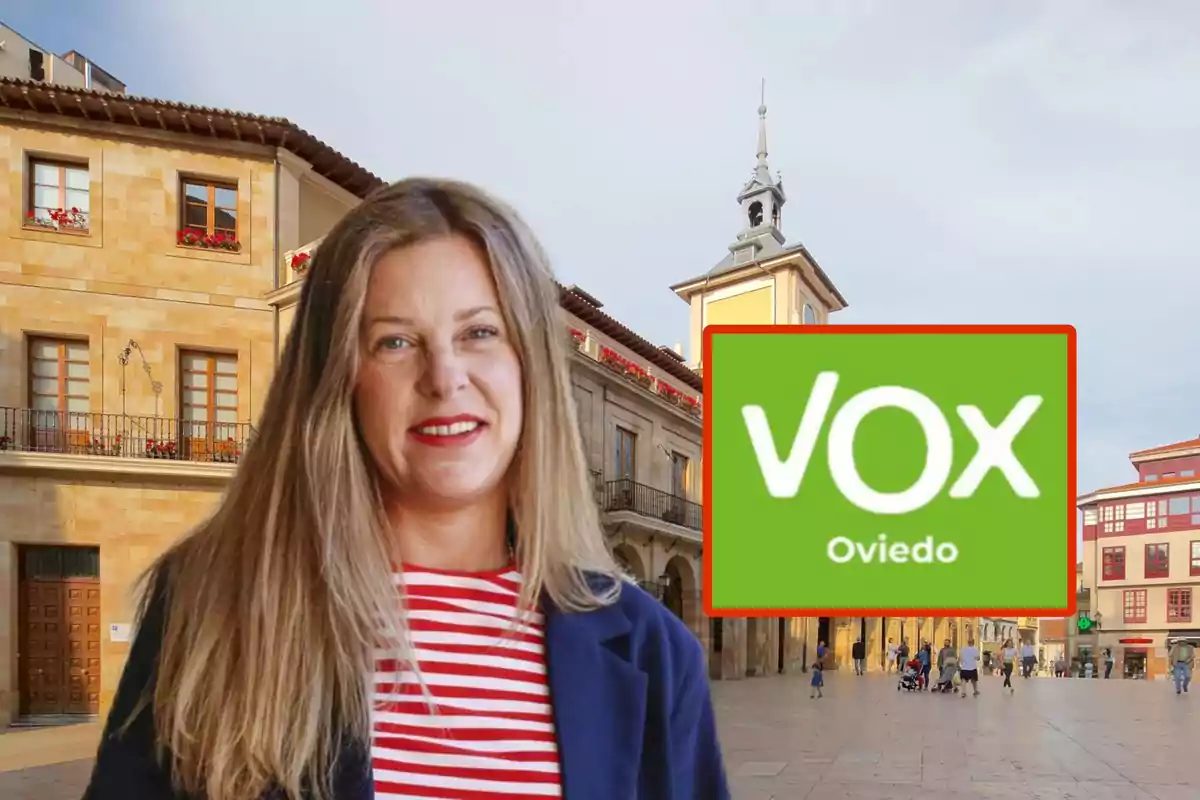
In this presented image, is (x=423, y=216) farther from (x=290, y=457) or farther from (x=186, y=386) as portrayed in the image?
(x=186, y=386)

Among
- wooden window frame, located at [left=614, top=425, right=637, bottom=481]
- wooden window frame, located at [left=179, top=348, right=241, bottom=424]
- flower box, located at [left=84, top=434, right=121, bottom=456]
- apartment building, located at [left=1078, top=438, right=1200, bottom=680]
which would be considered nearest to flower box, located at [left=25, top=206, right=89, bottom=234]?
wooden window frame, located at [left=179, top=348, right=241, bottom=424]

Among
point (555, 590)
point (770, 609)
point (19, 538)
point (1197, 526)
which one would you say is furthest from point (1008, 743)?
point (1197, 526)

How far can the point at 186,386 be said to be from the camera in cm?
1418

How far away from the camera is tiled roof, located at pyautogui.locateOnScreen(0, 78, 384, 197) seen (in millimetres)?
13500

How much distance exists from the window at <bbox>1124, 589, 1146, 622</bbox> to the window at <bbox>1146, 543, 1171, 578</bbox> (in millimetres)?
1328

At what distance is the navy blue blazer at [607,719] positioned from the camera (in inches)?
45.4

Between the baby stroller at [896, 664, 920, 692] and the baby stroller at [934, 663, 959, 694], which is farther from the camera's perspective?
the baby stroller at [896, 664, 920, 692]

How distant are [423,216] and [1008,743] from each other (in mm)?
11927

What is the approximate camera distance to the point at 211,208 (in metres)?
14.6

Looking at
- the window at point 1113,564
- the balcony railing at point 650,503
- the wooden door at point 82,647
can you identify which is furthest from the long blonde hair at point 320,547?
the window at point 1113,564

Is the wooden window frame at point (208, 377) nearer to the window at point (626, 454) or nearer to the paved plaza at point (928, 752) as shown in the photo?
the paved plaza at point (928, 752)

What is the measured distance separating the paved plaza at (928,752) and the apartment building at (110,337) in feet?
7.00

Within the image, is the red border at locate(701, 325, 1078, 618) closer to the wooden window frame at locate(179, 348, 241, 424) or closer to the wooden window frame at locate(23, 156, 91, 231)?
the wooden window frame at locate(179, 348, 241, 424)

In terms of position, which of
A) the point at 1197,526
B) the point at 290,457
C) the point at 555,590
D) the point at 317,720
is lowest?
the point at 1197,526
